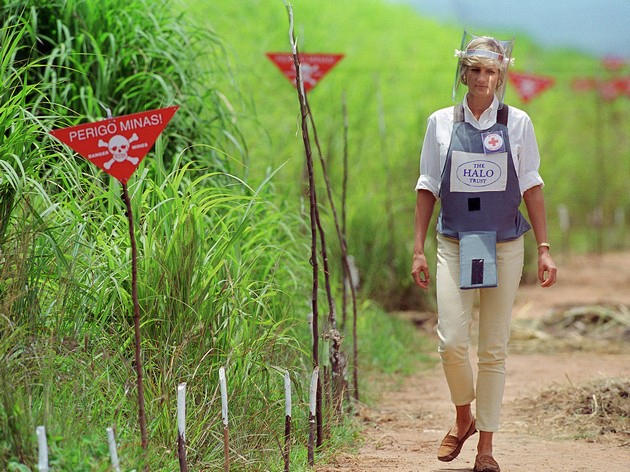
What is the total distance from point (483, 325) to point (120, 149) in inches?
55.5

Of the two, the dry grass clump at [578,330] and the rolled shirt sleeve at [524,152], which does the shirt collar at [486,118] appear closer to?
the rolled shirt sleeve at [524,152]

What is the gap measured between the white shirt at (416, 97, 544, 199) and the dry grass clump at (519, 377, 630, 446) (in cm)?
124

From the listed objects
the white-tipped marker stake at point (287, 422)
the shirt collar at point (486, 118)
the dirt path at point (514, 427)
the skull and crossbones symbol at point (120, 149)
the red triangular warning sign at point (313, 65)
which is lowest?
the dirt path at point (514, 427)

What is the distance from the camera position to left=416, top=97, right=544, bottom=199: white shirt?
3549 millimetres

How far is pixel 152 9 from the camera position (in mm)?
5273

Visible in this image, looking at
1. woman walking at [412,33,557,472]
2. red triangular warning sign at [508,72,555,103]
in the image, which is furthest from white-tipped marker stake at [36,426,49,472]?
red triangular warning sign at [508,72,555,103]

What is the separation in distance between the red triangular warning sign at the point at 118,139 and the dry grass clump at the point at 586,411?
7.44ft

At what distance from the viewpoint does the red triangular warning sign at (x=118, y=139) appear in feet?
9.30

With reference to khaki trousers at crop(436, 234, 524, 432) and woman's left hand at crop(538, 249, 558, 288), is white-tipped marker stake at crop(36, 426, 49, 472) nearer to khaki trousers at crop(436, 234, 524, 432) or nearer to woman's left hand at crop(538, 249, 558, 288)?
khaki trousers at crop(436, 234, 524, 432)

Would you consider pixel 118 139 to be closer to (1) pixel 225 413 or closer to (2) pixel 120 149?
(2) pixel 120 149

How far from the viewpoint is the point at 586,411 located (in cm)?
451

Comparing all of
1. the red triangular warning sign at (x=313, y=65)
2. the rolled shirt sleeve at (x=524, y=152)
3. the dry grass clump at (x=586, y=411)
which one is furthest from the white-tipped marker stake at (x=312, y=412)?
the red triangular warning sign at (x=313, y=65)

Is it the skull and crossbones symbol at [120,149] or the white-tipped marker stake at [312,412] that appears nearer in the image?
the skull and crossbones symbol at [120,149]

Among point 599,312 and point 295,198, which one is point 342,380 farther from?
point 599,312
